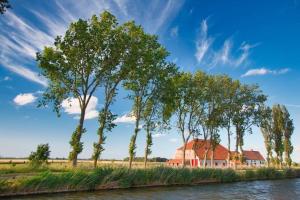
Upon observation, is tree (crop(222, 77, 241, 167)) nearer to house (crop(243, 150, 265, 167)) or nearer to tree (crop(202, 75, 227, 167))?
tree (crop(202, 75, 227, 167))

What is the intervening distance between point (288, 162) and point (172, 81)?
172 feet

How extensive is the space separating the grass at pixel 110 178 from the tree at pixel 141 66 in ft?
37.8

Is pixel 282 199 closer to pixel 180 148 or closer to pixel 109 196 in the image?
pixel 109 196

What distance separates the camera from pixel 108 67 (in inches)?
1827

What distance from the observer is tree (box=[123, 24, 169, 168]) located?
49.1 m

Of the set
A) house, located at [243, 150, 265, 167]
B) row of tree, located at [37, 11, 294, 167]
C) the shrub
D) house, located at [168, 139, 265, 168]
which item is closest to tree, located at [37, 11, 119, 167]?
row of tree, located at [37, 11, 294, 167]

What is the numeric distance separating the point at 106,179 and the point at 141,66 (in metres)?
24.2

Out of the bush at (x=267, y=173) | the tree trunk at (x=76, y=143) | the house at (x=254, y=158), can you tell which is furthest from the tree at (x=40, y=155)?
the house at (x=254, y=158)

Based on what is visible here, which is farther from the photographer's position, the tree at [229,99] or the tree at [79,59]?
the tree at [229,99]

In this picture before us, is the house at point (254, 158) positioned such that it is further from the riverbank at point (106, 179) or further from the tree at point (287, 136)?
the riverbank at point (106, 179)

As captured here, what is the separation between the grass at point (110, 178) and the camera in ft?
85.5

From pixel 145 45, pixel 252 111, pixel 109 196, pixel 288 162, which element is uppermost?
pixel 145 45

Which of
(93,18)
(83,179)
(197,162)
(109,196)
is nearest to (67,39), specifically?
(93,18)

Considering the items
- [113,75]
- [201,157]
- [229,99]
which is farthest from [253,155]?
[113,75]
